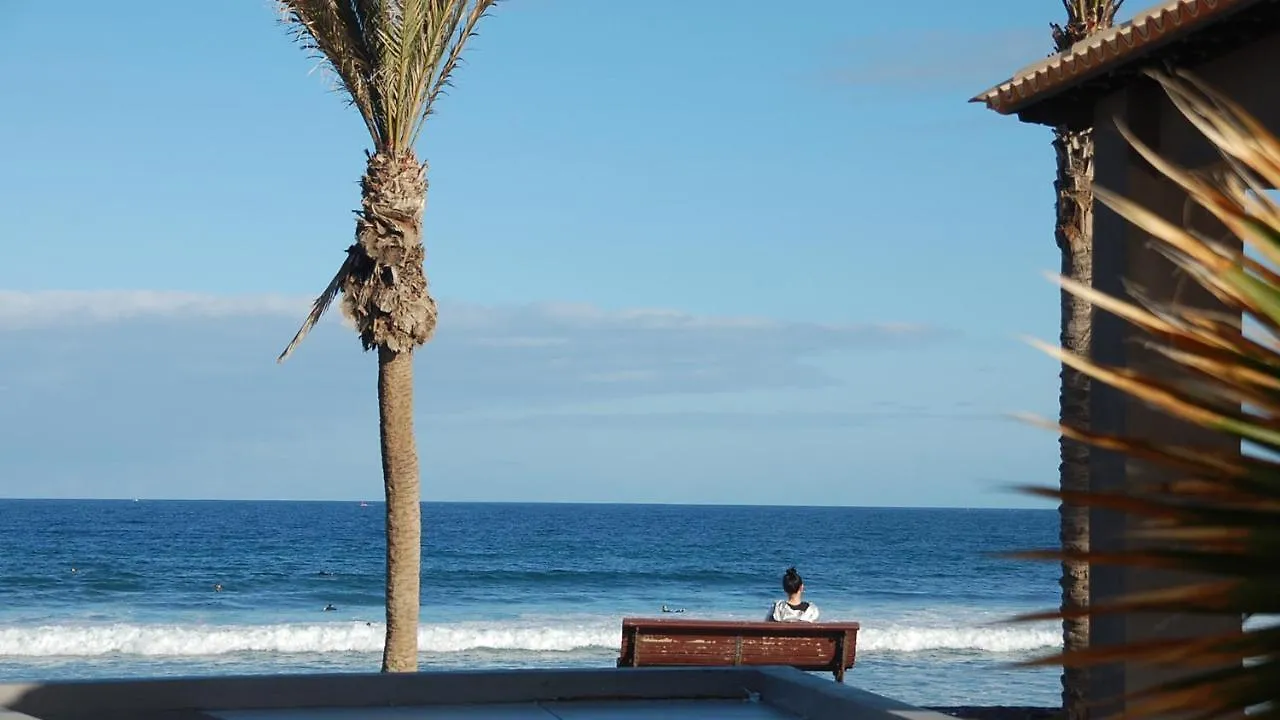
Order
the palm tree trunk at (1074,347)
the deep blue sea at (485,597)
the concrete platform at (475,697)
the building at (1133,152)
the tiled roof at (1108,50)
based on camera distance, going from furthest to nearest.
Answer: the deep blue sea at (485,597) → the palm tree trunk at (1074,347) → the concrete platform at (475,697) → the building at (1133,152) → the tiled roof at (1108,50)

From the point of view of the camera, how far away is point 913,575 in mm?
52938

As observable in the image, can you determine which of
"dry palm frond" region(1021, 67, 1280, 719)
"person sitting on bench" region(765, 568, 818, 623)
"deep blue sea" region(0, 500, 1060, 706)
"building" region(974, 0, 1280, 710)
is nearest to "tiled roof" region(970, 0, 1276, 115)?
"building" region(974, 0, 1280, 710)

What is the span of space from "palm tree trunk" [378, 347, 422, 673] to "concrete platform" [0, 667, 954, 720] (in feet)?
12.3

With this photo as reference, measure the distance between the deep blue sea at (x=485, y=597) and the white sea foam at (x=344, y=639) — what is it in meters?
0.07

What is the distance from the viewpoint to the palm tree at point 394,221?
39.7 feet

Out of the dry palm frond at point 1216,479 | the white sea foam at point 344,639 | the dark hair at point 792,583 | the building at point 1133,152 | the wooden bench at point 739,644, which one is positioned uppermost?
the building at point 1133,152

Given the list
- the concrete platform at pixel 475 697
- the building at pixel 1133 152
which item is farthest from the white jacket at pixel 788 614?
the building at pixel 1133 152

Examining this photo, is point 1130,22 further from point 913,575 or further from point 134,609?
point 913,575

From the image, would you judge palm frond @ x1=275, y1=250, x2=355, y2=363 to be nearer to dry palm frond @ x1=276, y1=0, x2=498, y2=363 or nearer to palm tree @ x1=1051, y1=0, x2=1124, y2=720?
dry palm frond @ x1=276, y1=0, x2=498, y2=363

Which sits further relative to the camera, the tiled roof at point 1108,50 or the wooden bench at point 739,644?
the wooden bench at point 739,644

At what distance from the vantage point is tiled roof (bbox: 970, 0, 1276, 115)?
18.6ft

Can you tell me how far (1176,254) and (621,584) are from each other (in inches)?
1771

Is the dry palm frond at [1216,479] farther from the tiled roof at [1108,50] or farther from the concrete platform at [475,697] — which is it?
the concrete platform at [475,697]

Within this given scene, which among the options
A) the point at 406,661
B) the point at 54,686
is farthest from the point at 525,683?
the point at 406,661
